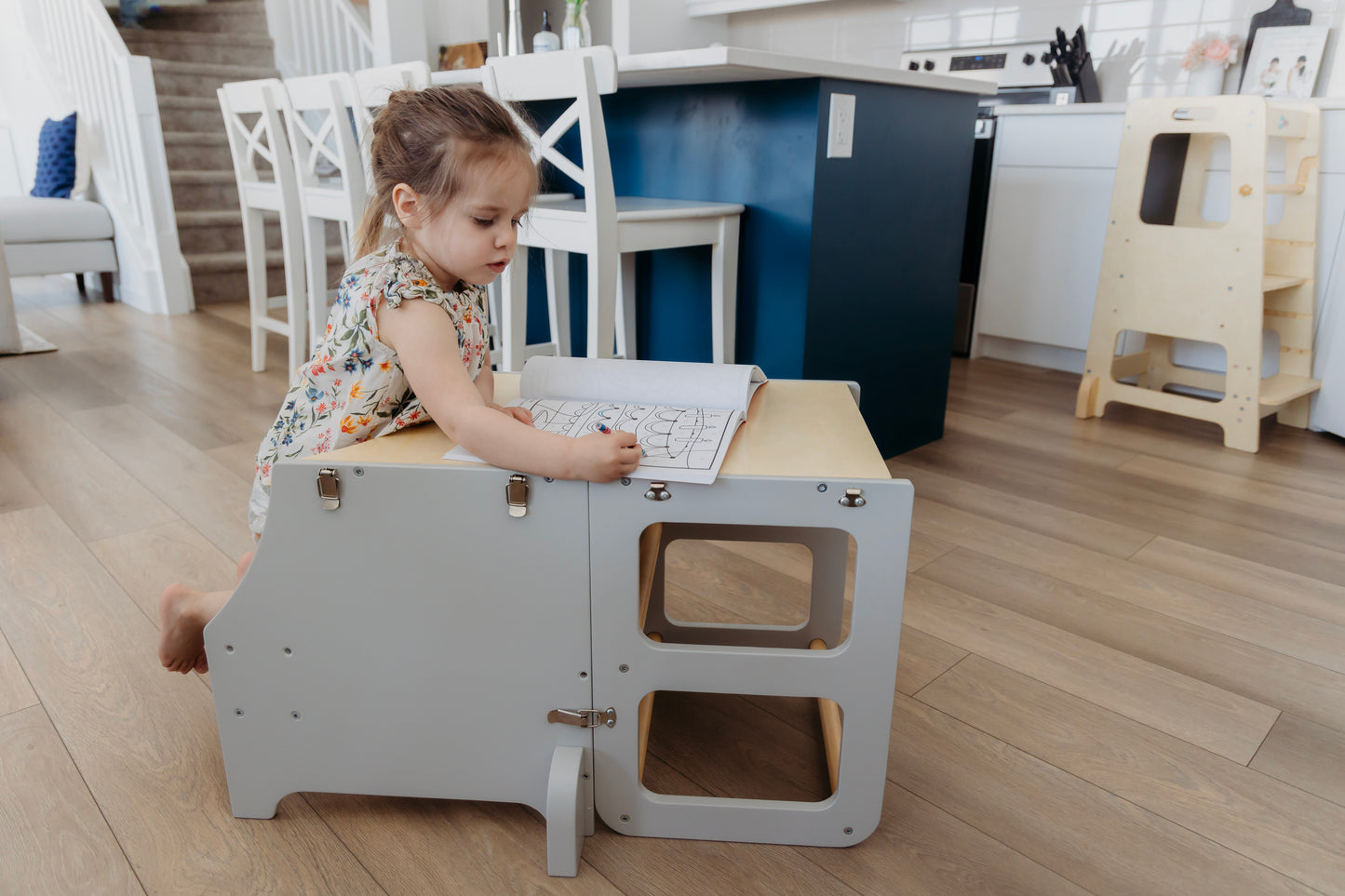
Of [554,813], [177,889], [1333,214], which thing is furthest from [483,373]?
[1333,214]

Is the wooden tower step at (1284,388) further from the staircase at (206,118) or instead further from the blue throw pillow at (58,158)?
the blue throw pillow at (58,158)

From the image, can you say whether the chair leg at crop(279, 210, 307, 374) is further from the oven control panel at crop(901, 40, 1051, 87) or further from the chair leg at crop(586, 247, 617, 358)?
the oven control panel at crop(901, 40, 1051, 87)

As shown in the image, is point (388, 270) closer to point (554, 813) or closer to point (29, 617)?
point (554, 813)

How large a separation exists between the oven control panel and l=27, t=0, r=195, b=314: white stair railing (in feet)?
9.30

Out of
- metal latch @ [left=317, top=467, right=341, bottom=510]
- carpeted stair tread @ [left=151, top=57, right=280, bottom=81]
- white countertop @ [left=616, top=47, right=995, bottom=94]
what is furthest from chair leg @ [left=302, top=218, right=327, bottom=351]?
carpeted stair tread @ [left=151, top=57, right=280, bottom=81]

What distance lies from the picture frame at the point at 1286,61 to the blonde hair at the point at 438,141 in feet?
7.85

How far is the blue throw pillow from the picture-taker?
3.68 meters

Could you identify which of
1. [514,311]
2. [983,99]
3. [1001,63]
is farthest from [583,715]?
[1001,63]

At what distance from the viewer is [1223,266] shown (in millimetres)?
2104

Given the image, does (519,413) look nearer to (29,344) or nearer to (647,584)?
(647,584)

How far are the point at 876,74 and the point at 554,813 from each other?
1.36 m

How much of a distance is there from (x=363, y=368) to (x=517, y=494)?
254mm

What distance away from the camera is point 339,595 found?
0.83m

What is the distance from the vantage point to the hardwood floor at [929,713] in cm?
88
